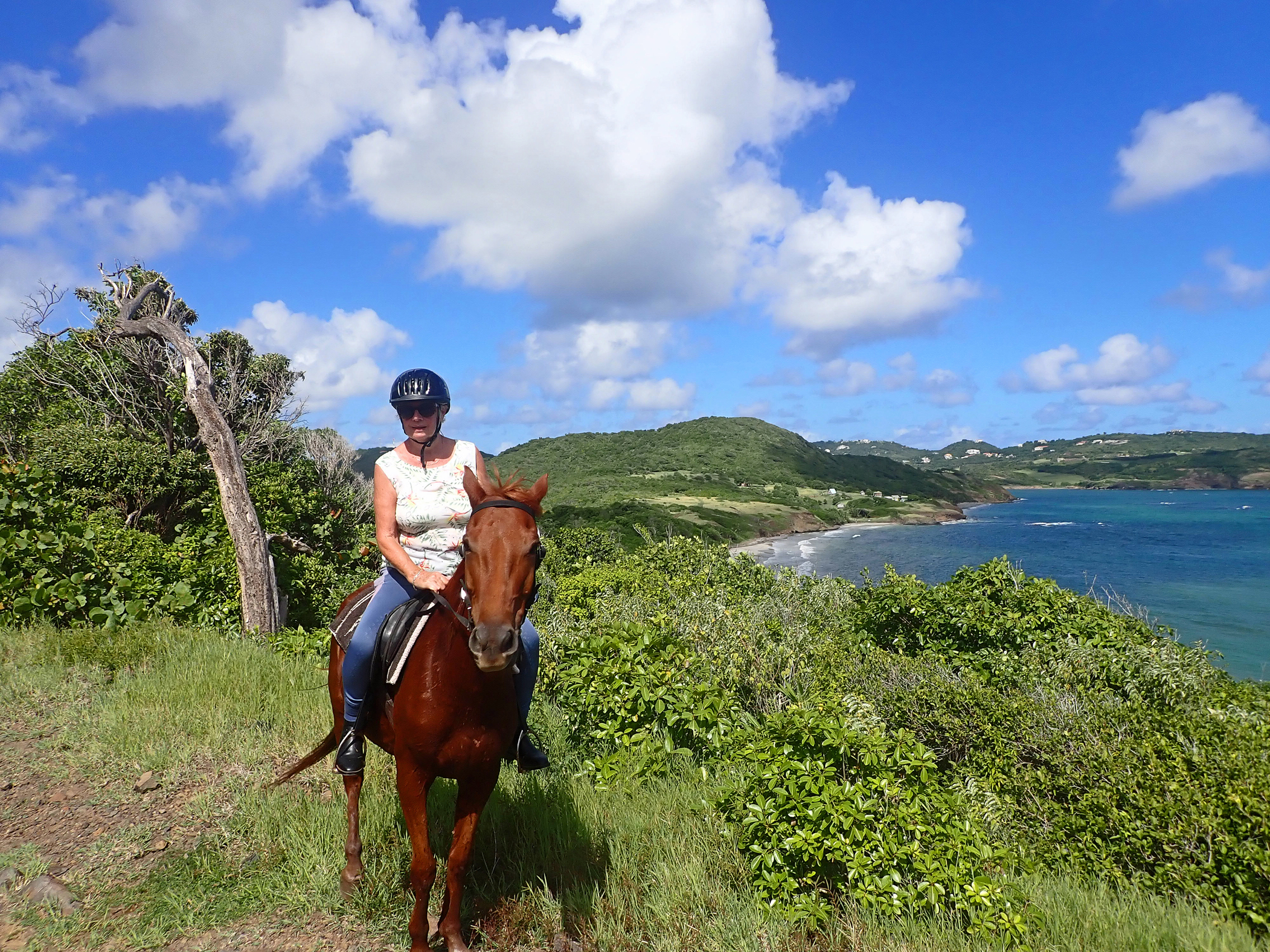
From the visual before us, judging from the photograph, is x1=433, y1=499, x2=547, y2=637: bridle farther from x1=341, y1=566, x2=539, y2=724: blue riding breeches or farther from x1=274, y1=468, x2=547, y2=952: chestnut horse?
x1=341, y1=566, x2=539, y2=724: blue riding breeches

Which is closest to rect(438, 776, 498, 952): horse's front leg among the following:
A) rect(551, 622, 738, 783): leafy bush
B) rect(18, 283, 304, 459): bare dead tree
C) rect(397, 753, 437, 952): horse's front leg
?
rect(397, 753, 437, 952): horse's front leg

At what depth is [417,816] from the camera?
3674 mm

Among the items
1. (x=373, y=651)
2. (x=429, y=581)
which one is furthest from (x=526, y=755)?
(x=429, y=581)

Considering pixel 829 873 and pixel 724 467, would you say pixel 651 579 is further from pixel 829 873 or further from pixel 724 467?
pixel 724 467

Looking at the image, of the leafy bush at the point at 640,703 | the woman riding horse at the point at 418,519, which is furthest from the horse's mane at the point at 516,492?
the leafy bush at the point at 640,703

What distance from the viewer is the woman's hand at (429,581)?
11.4 feet

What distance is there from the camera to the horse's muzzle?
263 centimetres

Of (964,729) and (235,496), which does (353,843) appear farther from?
(235,496)

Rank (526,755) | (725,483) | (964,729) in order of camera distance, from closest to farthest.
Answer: (526,755) < (964,729) < (725,483)

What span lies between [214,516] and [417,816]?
11.8 meters

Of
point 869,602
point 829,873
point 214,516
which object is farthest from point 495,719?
point 214,516

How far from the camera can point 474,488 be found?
317 centimetres

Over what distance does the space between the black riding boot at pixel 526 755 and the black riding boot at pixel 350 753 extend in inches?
41.6

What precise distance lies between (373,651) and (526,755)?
43.5 inches
